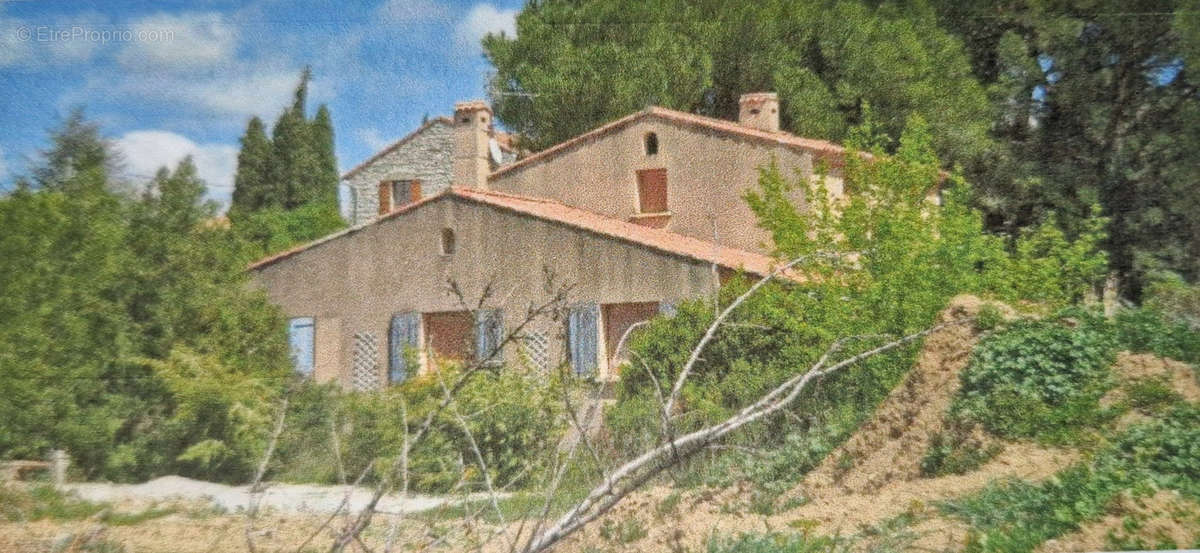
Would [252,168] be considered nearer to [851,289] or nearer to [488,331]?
[488,331]

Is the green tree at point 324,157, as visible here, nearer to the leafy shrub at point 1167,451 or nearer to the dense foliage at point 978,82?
the dense foliage at point 978,82

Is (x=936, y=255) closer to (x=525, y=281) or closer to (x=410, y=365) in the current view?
(x=525, y=281)

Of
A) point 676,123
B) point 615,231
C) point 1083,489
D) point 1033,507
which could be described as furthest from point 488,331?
point 1083,489

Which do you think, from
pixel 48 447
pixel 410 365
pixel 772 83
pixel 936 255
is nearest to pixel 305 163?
pixel 410 365

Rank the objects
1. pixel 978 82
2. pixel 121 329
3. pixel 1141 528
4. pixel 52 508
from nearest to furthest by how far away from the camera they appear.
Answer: pixel 1141 528 < pixel 52 508 < pixel 121 329 < pixel 978 82

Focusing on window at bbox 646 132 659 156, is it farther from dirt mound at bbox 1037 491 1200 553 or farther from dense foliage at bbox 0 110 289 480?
dirt mound at bbox 1037 491 1200 553

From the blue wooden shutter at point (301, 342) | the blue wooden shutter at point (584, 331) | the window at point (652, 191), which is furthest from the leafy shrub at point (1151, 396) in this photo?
the blue wooden shutter at point (301, 342)

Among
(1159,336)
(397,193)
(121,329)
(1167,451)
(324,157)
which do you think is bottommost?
(1167,451)
